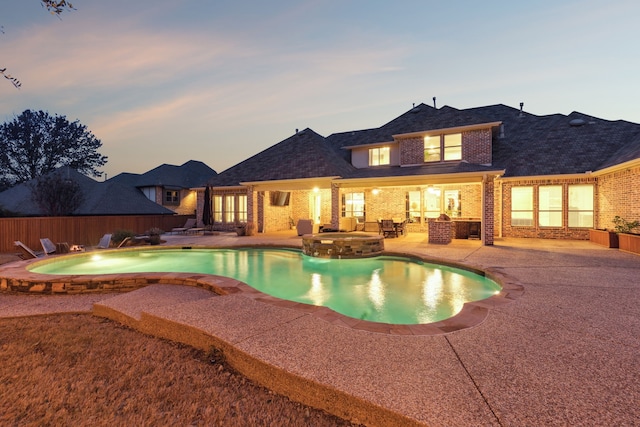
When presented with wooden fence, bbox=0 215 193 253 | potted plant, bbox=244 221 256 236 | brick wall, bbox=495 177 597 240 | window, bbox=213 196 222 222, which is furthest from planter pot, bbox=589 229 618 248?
wooden fence, bbox=0 215 193 253

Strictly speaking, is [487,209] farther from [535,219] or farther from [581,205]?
[581,205]

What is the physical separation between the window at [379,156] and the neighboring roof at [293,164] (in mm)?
1403

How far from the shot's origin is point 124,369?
337 cm

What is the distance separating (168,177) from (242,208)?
623 inches

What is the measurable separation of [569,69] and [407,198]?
13302mm

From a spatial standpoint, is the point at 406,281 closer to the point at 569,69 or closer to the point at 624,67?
the point at 569,69

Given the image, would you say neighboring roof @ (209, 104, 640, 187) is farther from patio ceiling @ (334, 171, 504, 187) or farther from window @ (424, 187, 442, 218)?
window @ (424, 187, 442, 218)

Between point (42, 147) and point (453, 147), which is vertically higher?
point (42, 147)

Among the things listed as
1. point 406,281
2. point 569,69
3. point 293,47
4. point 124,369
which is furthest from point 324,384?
point 569,69

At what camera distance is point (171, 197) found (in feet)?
102

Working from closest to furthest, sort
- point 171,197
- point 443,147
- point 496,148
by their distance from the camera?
point 443,147 < point 496,148 < point 171,197

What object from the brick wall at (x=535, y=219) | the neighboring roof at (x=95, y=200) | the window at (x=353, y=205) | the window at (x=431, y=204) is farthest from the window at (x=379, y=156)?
the neighboring roof at (x=95, y=200)

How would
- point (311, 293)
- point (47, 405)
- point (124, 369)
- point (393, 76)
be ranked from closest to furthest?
point (47, 405)
point (124, 369)
point (311, 293)
point (393, 76)

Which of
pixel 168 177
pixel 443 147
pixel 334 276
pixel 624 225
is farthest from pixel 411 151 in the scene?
pixel 168 177
